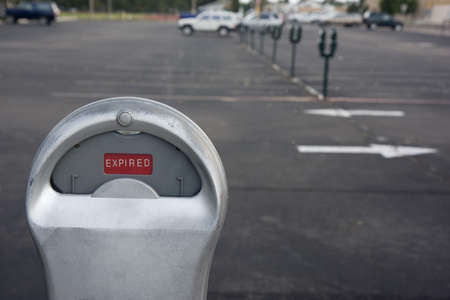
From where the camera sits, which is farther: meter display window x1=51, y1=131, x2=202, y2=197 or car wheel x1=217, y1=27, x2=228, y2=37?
car wheel x1=217, y1=27, x2=228, y2=37

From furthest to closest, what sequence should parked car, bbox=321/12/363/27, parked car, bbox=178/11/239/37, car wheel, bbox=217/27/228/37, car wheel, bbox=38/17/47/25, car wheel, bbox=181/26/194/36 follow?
parked car, bbox=321/12/363/27, car wheel, bbox=38/17/47/25, car wheel, bbox=217/27/228/37, car wheel, bbox=181/26/194/36, parked car, bbox=178/11/239/37

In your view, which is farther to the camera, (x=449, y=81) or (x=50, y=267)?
(x=449, y=81)

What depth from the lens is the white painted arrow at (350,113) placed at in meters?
9.05

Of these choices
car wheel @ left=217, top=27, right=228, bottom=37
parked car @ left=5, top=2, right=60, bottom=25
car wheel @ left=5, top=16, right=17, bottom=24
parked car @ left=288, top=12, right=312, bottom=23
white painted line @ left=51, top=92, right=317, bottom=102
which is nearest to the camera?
white painted line @ left=51, top=92, right=317, bottom=102

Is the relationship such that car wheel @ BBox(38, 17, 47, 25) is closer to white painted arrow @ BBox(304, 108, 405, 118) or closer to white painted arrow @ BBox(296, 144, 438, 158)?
white painted arrow @ BBox(304, 108, 405, 118)

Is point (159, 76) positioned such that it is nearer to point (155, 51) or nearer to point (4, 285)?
point (155, 51)

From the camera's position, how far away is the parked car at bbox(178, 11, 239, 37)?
3391 cm

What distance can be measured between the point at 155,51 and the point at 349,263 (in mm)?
18731

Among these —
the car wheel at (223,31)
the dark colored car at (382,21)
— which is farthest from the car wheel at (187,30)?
the dark colored car at (382,21)

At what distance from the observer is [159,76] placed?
13.9m

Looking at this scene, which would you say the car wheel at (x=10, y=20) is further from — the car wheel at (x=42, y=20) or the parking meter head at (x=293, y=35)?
the parking meter head at (x=293, y=35)

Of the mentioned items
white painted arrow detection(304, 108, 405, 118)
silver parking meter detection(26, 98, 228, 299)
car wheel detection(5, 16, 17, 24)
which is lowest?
car wheel detection(5, 16, 17, 24)

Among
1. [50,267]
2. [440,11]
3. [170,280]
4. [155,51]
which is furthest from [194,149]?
[440,11]

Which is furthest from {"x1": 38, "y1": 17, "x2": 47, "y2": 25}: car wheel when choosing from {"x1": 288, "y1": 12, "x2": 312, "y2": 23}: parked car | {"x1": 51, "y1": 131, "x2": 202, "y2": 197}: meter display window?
{"x1": 51, "y1": 131, "x2": 202, "y2": 197}: meter display window
